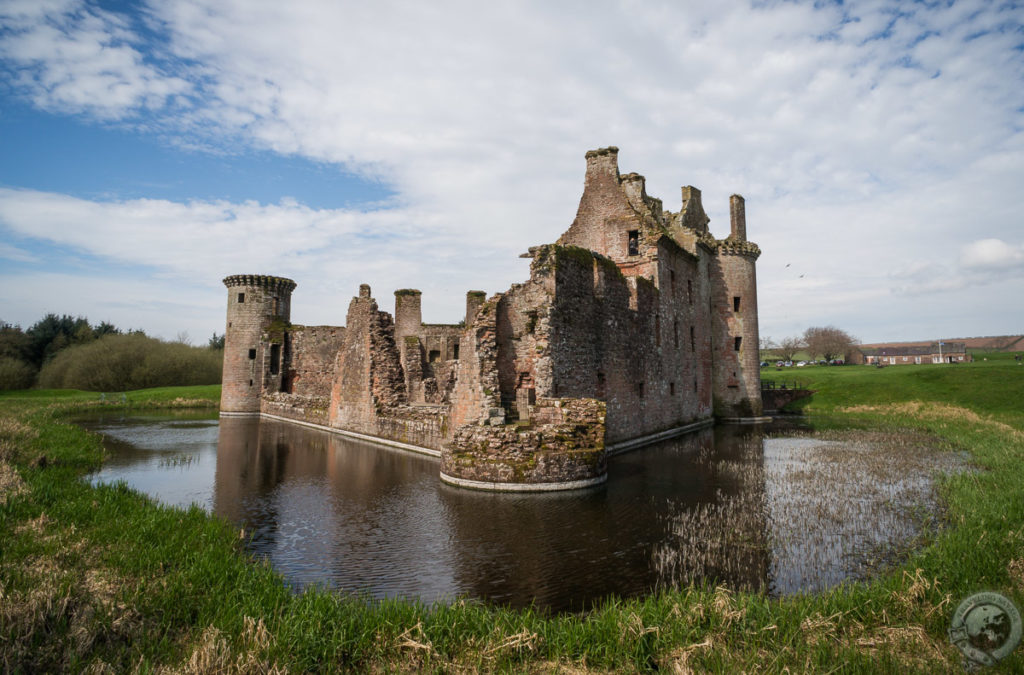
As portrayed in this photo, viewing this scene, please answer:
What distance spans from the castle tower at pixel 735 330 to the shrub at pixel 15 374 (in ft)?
188

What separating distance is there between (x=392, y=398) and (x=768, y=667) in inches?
687

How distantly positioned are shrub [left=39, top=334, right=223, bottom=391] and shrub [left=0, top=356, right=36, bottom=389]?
1148 millimetres

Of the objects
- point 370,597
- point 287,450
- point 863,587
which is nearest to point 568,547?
point 370,597

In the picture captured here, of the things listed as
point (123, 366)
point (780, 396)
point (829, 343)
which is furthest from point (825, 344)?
point (123, 366)

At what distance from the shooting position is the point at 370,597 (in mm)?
5879

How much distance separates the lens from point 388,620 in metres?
4.81

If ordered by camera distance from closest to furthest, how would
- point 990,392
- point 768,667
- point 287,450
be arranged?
point 768,667
point 287,450
point 990,392

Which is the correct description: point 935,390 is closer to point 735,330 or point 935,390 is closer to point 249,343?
point 735,330

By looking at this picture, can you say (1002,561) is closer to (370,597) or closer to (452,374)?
(370,597)

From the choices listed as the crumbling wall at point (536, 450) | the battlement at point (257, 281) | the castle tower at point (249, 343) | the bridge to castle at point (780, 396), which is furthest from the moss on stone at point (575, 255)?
the battlement at point (257, 281)

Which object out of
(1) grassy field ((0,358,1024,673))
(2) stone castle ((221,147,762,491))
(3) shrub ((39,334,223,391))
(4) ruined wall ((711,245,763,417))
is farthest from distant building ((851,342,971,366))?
(1) grassy field ((0,358,1024,673))

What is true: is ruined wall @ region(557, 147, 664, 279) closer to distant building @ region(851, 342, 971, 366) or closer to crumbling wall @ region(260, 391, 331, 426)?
crumbling wall @ region(260, 391, 331, 426)

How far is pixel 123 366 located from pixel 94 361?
217 cm

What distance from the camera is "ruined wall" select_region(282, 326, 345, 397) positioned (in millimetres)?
33844
